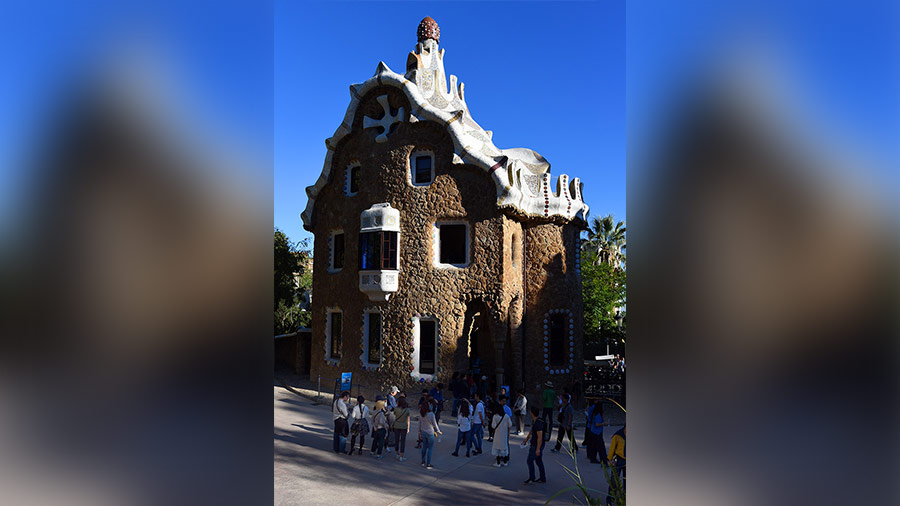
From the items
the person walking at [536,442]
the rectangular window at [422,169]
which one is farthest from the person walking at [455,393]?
the rectangular window at [422,169]

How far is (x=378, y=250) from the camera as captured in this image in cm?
1847

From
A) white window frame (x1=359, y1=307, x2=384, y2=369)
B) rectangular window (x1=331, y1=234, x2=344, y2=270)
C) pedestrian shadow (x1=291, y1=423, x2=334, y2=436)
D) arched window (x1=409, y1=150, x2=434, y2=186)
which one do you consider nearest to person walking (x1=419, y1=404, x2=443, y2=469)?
pedestrian shadow (x1=291, y1=423, x2=334, y2=436)

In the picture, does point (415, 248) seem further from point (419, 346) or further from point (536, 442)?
point (536, 442)

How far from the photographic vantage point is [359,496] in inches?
336

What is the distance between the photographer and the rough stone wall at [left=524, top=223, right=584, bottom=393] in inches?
730

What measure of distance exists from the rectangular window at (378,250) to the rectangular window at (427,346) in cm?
242

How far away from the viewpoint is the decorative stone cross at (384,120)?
18984mm

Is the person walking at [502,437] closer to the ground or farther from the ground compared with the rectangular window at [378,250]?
closer to the ground

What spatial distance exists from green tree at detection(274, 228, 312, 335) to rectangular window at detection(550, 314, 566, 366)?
14378 millimetres

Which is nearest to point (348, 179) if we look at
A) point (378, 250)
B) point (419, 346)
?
point (378, 250)

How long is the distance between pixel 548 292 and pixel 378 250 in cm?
669

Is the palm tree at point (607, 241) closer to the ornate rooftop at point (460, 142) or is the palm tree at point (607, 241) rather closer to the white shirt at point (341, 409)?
the ornate rooftop at point (460, 142)
